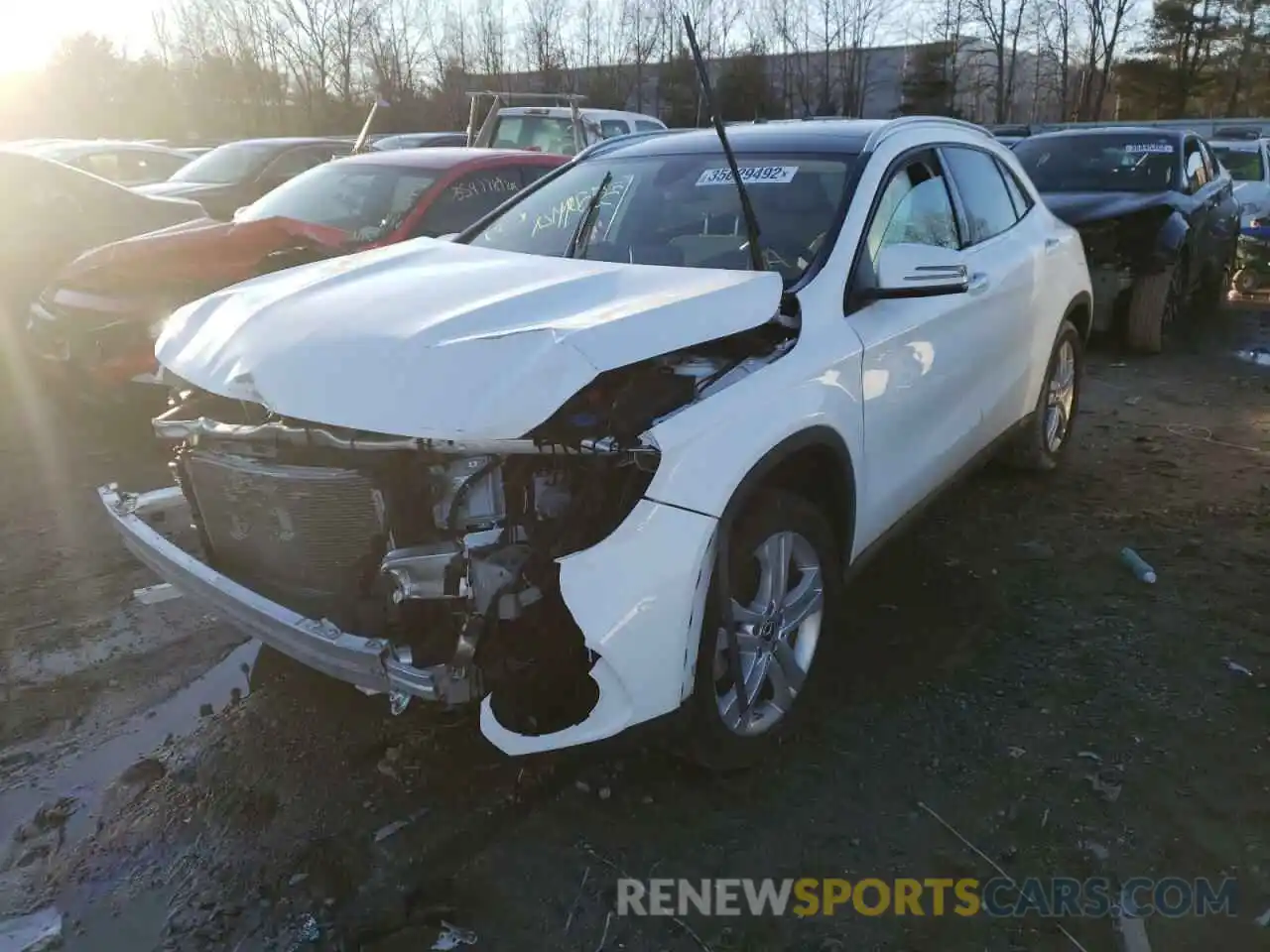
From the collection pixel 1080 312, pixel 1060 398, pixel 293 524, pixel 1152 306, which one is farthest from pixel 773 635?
pixel 1152 306

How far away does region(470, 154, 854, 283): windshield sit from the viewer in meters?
3.39

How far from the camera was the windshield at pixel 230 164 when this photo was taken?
11227 millimetres

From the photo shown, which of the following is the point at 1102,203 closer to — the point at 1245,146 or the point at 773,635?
the point at 773,635

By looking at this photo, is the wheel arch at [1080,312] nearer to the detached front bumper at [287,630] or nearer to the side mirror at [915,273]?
the side mirror at [915,273]

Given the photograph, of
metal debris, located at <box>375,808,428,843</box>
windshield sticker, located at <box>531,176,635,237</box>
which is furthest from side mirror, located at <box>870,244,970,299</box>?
metal debris, located at <box>375,808,428,843</box>

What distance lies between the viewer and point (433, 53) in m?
38.9

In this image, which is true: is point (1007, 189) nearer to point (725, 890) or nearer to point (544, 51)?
point (725, 890)

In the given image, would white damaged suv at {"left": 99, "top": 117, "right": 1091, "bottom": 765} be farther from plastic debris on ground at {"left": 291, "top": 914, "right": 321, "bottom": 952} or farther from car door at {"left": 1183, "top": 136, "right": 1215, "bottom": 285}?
car door at {"left": 1183, "top": 136, "right": 1215, "bottom": 285}

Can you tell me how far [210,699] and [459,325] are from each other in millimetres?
1728

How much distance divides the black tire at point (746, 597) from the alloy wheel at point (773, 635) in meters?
0.01

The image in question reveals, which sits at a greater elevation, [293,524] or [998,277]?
[998,277]

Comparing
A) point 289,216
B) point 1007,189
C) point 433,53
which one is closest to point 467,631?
Result: point 1007,189

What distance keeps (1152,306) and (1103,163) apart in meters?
1.81

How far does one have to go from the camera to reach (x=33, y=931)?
2.45 meters
